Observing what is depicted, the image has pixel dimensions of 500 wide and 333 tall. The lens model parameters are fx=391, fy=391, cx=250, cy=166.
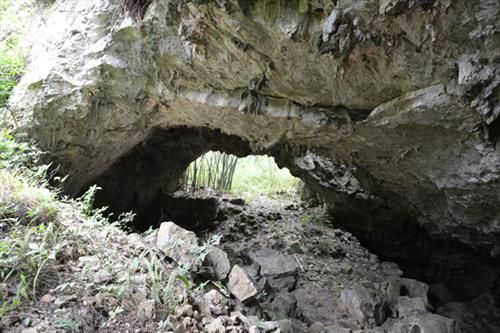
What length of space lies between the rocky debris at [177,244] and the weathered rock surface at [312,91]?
145 centimetres

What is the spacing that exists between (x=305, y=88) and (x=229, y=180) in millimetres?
5350

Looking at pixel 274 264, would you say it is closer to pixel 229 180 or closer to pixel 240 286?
pixel 240 286

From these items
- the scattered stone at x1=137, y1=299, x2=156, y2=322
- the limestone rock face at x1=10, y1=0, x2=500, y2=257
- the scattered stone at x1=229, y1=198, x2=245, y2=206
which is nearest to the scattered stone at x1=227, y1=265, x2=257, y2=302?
the scattered stone at x1=137, y1=299, x2=156, y2=322

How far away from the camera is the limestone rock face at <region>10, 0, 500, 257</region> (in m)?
2.62

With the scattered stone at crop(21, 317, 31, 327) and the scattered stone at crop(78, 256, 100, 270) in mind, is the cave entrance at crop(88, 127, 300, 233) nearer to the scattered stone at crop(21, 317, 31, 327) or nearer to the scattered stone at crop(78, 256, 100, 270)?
the scattered stone at crop(78, 256, 100, 270)

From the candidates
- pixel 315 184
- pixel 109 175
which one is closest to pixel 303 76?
pixel 315 184

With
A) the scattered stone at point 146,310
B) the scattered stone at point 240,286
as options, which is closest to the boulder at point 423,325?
the scattered stone at point 240,286

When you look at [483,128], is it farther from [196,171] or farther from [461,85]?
[196,171]

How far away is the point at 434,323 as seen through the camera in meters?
3.53

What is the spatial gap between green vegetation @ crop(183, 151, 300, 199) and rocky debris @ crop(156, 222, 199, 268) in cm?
488

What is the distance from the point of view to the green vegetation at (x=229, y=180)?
846cm

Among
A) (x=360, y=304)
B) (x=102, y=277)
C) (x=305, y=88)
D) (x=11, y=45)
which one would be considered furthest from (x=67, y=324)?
(x=11, y=45)

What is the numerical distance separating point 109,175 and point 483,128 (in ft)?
16.7

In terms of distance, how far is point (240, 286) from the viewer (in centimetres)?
320
